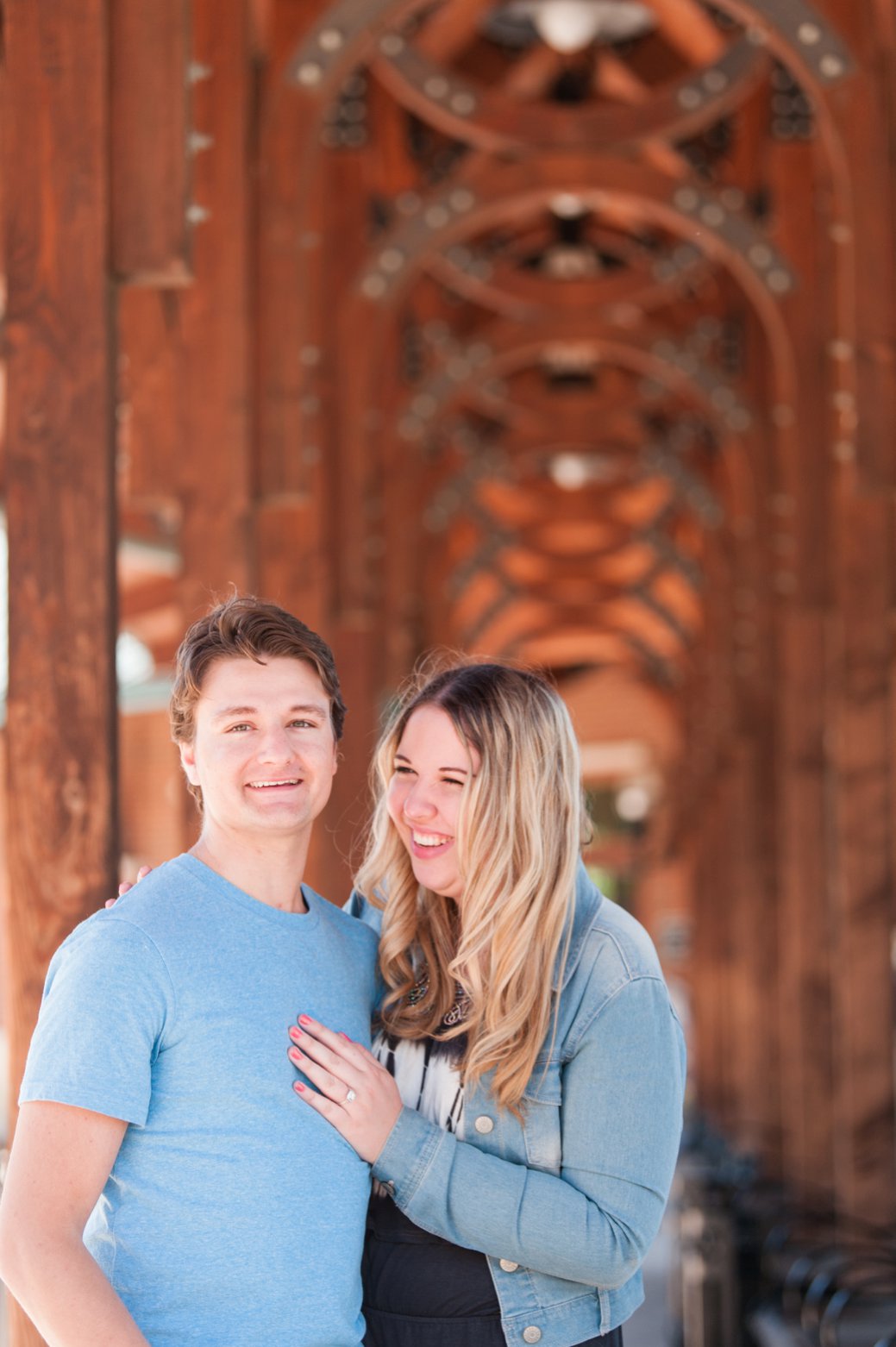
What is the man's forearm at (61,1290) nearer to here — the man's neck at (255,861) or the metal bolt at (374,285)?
the man's neck at (255,861)

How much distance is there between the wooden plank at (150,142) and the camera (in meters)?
3.40

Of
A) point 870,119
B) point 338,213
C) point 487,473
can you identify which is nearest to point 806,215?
point 338,213

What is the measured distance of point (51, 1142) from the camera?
2152mm

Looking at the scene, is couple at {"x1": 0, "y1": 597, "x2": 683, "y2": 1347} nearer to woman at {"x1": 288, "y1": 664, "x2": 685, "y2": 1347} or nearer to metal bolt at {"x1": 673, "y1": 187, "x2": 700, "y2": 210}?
woman at {"x1": 288, "y1": 664, "x2": 685, "y2": 1347}

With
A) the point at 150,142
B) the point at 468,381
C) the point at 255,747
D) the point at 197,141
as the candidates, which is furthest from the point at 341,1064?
the point at 468,381

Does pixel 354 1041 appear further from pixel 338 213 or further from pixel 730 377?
pixel 730 377

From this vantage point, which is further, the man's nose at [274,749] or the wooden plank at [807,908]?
the wooden plank at [807,908]

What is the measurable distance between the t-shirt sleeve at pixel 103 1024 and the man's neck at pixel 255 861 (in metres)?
0.22

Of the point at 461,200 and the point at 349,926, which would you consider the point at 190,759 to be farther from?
the point at 461,200

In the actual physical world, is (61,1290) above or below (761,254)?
below

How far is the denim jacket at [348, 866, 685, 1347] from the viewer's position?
253 centimetres

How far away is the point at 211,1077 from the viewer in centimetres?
232

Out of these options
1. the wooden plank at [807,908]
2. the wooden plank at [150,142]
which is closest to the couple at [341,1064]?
the wooden plank at [150,142]

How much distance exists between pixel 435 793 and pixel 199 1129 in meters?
0.65
